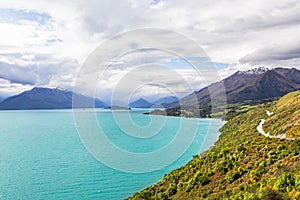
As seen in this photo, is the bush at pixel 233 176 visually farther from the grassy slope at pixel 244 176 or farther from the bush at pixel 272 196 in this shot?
the bush at pixel 272 196

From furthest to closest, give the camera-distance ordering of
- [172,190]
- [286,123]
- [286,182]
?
[286,123], [172,190], [286,182]

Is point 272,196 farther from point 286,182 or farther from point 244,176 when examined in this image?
point 244,176

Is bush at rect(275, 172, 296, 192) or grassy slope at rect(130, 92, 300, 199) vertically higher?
bush at rect(275, 172, 296, 192)

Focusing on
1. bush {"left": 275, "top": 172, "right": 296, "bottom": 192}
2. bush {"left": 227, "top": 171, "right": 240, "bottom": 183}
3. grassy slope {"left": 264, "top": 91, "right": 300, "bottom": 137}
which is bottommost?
bush {"left": 227, "top": 171, "right": 240, "bottom": 183}

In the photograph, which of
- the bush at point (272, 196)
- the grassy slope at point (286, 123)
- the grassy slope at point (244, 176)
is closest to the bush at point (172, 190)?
the grassy slope at point (244, 176)

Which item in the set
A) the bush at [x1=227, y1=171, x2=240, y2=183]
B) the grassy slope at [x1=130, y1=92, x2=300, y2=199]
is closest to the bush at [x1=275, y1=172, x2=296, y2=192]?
the grassy slope at [x1=130, y1=92, x2=300, y2=199]

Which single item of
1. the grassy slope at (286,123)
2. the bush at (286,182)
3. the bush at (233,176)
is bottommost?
the bush at (233,176)

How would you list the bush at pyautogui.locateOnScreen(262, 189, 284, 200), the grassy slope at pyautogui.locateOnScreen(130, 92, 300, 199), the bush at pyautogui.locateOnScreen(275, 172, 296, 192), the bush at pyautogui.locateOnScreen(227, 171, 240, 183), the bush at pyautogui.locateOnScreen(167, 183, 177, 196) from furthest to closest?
the bush at pyautogui.locateOnScreen(167, 183, 177, 196) < the bush at pyautogui.locateOnScreen(227, 171, 240, 183) < the grassy slope at pyautogui.locateOnScreen(130, 92, 300, 199) < the bush at pyautogui.locateOnScreen(275, 172, 296, 192) < the bush at pyautogui.locateOnScreen(262, 189, 284, 200)

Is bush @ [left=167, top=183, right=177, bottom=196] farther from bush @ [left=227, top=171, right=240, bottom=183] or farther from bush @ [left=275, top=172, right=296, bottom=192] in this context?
bush @ [left=275, top=172, right=296, bottom=192]

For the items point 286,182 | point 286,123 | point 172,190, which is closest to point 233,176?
point 172,190

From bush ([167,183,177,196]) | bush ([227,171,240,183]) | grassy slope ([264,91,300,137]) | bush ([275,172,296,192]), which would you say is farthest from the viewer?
grassy slope ([264,91,300,137])

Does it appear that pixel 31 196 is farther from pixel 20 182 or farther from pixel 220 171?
pixel 220 171

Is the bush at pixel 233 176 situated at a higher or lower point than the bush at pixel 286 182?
lower

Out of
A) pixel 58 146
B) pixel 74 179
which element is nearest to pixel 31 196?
pixel 74 179
